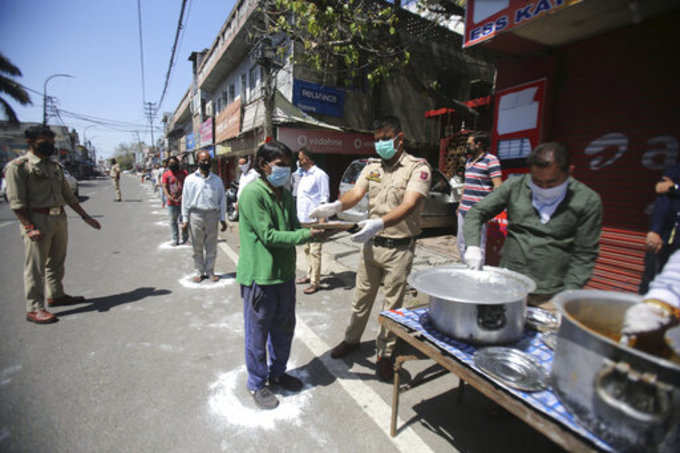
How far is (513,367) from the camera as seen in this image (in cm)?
149

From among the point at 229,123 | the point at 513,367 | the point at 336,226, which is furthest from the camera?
the point at 229,123

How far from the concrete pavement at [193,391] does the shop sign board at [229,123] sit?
388 inches

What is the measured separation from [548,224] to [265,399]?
2355 mm

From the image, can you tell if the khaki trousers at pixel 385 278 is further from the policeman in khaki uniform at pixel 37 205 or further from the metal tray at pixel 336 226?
the policeman in khaki uniform at pixel 37 205

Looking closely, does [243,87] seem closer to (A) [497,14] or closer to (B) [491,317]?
(A) [497,14]

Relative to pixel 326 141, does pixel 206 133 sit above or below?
above

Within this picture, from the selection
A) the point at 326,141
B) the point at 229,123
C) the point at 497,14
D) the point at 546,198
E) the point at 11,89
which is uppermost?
the point at 11,89

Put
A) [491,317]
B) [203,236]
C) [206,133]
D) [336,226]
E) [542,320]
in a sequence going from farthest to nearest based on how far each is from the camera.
Answer: [206,133], [203,236], [336,226], [542,320], [491,317]

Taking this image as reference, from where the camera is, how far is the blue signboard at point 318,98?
9.92m

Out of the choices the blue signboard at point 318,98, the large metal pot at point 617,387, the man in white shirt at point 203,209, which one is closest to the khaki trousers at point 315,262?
the man in white shirt at point 203,209

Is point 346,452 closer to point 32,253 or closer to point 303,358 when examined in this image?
point 303,358

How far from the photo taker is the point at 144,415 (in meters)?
2.31

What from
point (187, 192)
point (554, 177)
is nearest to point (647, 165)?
point (554, 177)

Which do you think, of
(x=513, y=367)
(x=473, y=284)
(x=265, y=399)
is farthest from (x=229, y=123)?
(x=513, y=367)
